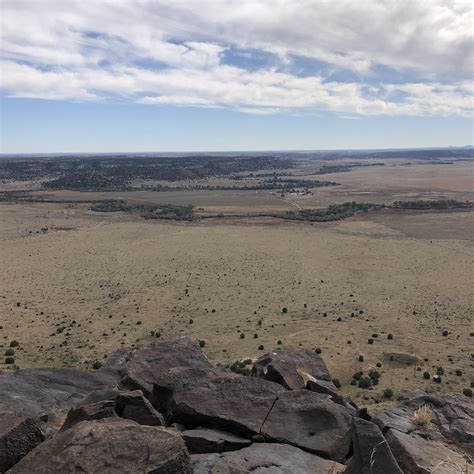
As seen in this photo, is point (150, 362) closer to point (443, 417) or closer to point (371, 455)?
point (371, 455)

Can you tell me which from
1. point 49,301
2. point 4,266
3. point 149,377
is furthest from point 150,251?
point 149,377

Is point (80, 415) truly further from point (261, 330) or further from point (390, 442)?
point (261, 330)

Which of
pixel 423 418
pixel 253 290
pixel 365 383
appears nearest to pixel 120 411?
pixel 423 418

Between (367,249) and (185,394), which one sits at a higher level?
(185,394)

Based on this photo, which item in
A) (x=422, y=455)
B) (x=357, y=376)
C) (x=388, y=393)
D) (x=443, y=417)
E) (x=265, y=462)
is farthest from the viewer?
(x=357, y=376)

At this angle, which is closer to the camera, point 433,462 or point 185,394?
point 433,462

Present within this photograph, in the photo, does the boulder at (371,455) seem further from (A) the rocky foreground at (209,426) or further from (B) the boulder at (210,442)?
(B) the boulder at (210,442)
